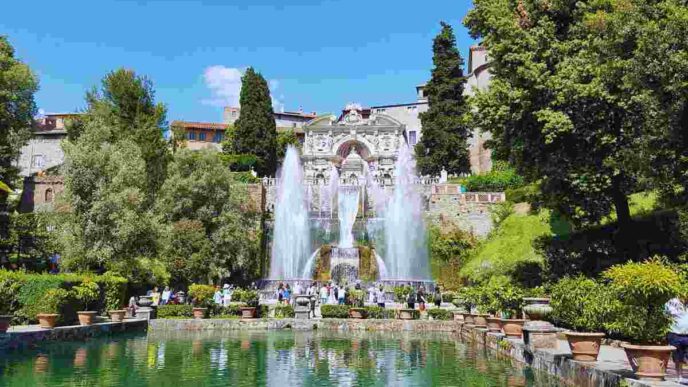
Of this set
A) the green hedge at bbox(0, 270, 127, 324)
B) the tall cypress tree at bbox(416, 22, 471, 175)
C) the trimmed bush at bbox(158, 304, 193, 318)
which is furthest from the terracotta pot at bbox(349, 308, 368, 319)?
the tall cypress tree at bbox(416, 22, 471, 175)

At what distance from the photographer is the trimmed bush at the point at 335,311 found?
72.5 feet

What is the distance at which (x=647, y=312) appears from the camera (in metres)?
8.24

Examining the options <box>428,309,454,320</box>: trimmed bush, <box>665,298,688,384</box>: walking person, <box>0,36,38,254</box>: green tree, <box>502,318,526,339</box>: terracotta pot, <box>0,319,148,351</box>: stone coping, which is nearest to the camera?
A: <box>665,298,688,384</box>: walking person

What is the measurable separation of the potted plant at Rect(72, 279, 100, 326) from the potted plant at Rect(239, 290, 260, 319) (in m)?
5.08

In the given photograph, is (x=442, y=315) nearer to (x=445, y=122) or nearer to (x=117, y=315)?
(x=117, y=315)

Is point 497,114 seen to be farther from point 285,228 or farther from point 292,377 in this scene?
point 285,228

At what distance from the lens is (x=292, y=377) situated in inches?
444

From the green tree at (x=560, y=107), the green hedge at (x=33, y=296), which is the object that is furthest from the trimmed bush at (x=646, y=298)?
the green hedge at (x=33, y=296)

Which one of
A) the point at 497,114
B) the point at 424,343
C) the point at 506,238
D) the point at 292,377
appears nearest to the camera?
the point at 292,377

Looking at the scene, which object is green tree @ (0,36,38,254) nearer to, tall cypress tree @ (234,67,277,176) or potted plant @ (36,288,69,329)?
tall cypress tree @ (234,67,277,176)

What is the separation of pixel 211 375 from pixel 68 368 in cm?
292

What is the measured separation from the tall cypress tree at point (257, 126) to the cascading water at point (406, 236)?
14563mm

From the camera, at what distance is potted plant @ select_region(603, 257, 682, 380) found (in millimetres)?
7906

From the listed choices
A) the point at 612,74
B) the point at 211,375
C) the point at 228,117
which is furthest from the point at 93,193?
the point at 228,117
